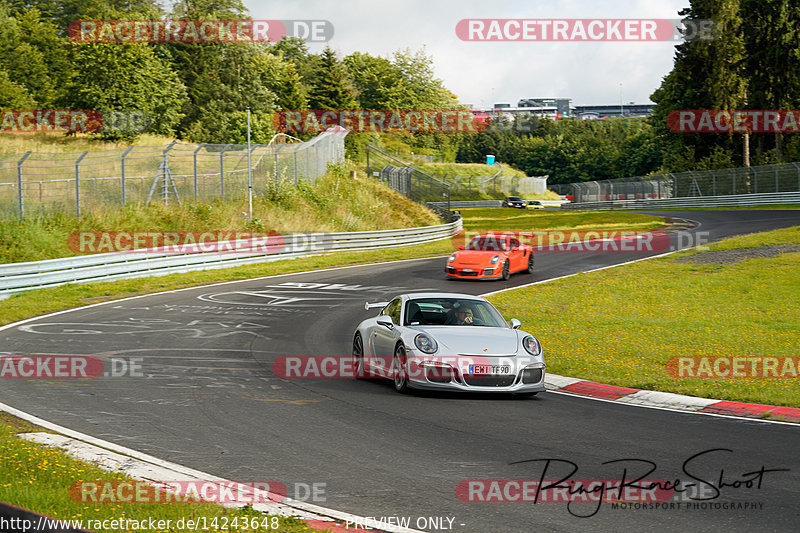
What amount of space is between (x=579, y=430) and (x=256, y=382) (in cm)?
476

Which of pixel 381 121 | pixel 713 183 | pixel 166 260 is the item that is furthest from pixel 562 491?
pixel 381 121

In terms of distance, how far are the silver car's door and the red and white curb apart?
240 centimetres

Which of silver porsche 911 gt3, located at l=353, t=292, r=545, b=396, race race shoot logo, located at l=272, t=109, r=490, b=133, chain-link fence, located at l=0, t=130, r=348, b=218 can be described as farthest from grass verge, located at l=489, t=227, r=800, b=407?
race race shoot logo, located at l=272, t=109, r=490, b=133

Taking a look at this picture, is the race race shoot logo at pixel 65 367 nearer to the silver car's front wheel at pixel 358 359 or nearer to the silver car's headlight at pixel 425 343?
the silver car's front wheel at pixel 358 359

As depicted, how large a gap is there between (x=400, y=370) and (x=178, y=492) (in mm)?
4957

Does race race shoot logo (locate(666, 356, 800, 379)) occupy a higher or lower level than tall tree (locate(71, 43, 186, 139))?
lower

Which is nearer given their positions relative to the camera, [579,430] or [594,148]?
[579,430]

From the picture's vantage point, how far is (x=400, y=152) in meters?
111

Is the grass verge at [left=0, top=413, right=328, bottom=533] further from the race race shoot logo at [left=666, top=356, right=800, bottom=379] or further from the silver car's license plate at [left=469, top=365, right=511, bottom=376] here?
the race race shoot logo at [left=666, top=356, right=800, bottom=379]

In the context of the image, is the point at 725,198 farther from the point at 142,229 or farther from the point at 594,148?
the point at 594,148

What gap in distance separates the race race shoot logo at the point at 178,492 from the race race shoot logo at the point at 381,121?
6603 cm

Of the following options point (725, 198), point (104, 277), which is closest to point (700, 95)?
point (725, 198)

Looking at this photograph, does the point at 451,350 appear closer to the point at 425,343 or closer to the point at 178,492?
the point at 425,343

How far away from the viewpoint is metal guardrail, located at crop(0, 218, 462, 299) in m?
22.3
